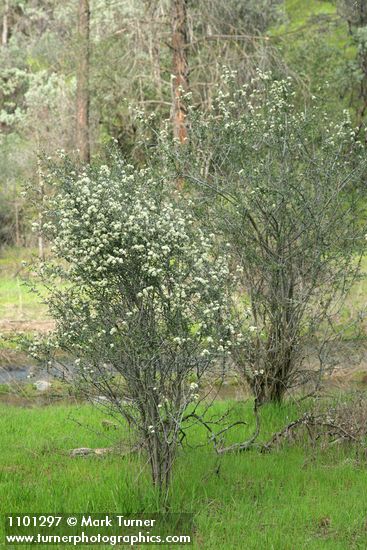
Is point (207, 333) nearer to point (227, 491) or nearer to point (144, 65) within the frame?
point (227, 491)

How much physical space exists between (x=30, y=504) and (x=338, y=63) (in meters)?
28.8

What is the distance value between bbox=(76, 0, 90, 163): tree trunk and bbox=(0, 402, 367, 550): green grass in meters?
15.6

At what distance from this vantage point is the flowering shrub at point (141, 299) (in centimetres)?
647

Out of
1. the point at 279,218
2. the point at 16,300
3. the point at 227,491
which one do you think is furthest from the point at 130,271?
the point at 16,300

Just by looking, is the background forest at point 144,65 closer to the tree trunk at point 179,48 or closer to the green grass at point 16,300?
the tree trunk at point 179,48

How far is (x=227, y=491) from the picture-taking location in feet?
23.7

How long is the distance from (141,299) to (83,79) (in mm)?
18299

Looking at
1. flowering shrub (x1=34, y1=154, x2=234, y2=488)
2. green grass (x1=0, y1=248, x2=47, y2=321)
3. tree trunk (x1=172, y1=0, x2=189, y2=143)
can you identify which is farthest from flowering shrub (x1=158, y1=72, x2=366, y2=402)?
tree trunk (x1=172, y1=0, x2=189, y2=143)

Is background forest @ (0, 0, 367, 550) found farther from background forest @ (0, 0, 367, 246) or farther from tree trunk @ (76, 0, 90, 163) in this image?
tree trunk @ (76, 0, 90, 163)

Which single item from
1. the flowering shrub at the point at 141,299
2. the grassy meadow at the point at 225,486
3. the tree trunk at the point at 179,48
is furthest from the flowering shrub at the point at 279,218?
the tree trunk at the point at 179,48

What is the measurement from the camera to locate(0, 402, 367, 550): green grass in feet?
20.8

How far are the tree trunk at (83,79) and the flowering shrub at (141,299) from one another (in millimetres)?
16304

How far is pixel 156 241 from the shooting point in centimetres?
660

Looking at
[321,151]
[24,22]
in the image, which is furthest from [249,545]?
[24,22]
